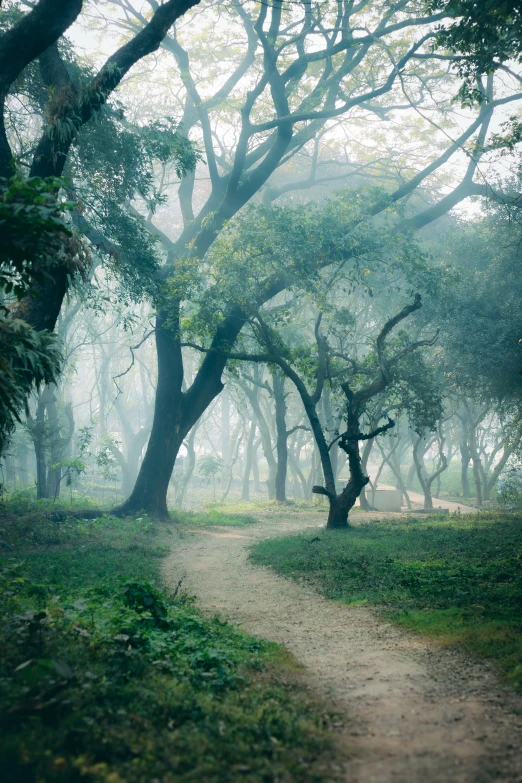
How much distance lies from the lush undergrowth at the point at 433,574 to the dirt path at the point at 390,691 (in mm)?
369

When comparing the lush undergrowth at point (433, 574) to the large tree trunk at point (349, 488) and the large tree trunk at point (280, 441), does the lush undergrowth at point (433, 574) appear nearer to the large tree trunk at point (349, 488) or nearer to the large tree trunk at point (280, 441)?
the large tree trunk at point (349, 488)

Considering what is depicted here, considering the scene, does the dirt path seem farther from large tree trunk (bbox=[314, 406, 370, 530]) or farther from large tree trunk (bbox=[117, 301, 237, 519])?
large tree trunk (bbox=[117, 301, 237, 519])

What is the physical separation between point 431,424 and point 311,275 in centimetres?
651

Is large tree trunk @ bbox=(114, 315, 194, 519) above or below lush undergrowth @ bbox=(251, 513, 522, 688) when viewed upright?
above

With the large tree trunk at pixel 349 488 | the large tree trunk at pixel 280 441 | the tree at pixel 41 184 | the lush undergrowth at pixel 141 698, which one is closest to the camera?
the lush undergrowth at pixel 141 698

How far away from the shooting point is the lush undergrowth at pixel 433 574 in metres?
6.53

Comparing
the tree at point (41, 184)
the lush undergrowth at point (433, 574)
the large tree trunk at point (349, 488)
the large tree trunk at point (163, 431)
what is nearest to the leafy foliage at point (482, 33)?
the tree at point (41, 184)

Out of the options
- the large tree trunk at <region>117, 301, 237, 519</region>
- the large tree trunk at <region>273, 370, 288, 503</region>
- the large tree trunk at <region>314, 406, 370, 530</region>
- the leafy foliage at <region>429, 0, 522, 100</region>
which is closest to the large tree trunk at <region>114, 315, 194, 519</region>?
the large tree trunk at <region>117, 301, 237, 519</region>

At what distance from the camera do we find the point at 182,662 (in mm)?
5316

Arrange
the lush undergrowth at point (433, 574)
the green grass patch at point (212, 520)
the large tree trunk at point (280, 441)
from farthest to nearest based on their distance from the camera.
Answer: the large tree trunk at point (280, 441) → the green grass patch at point (212, 520) → the lush undergrowth at point (433, 574)

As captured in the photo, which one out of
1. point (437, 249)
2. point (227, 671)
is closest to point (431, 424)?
point (437, 249)

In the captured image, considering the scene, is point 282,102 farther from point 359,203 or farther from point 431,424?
point 431,424

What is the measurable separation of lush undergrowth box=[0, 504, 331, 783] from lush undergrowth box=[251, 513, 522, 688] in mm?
2155

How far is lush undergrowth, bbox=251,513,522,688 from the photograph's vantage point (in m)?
6.53
